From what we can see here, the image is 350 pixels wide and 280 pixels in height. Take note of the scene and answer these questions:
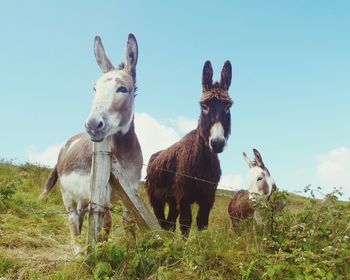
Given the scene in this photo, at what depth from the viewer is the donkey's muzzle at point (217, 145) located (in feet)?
17.5

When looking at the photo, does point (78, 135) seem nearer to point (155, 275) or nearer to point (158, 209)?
point (158, 209)

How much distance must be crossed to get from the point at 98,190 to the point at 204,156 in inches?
77.4

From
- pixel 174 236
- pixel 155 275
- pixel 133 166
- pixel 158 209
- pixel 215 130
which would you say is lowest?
pixel 155 275

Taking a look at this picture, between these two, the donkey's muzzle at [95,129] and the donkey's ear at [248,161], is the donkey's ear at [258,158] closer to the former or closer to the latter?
the donkey's ear at [248,161]

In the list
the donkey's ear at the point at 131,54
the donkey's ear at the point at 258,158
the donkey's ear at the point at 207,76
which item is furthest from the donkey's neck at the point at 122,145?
the donkey's ear at the point at 258,158

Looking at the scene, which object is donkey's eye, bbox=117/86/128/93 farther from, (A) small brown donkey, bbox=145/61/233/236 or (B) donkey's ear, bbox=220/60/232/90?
(B) donkey's ear, bbox=220/60/232/90

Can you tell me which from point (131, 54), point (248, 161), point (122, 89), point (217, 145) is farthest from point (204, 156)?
point (248, 161)

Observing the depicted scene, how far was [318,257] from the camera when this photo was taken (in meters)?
3.75

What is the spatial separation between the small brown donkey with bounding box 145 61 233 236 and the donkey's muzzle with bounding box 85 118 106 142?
150 centimetres

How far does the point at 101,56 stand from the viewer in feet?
17.8

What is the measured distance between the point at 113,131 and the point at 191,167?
1483 millimetres

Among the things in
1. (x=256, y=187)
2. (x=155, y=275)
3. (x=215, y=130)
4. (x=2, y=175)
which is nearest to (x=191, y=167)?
(x=215, y=130)

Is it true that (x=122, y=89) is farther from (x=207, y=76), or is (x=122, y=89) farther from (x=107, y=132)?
(x=207, y=76)

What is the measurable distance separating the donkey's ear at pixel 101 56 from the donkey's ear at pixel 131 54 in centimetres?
28
